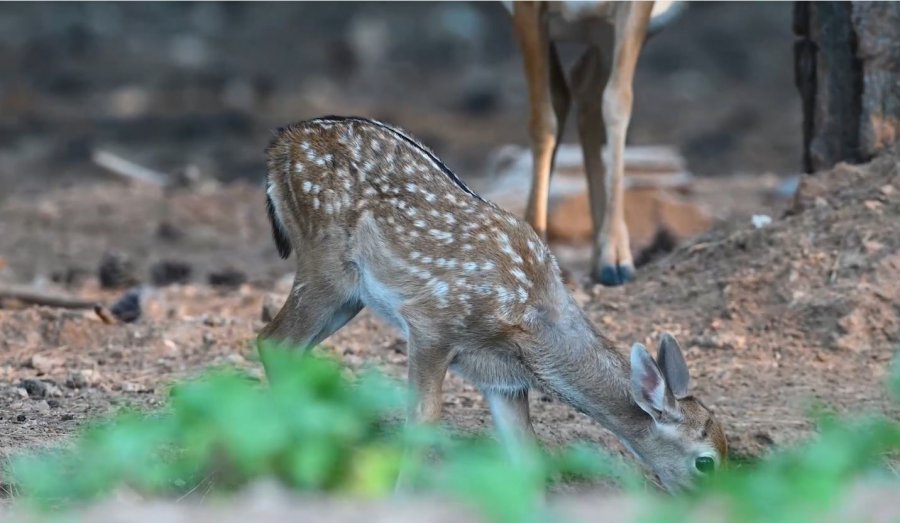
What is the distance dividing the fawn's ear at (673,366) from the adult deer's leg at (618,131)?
2.78 meters

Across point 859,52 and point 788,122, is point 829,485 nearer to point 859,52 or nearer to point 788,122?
point 859,52

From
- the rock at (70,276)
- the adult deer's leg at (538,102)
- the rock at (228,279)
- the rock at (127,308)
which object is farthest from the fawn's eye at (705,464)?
the rock at (70,276)

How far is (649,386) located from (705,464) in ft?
1.12

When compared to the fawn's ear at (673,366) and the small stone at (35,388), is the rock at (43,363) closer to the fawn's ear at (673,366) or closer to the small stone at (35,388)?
the small stone at (35,388)

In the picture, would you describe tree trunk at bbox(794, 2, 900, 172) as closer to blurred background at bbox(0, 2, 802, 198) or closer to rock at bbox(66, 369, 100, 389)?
rock at bbox(66, 369, 100, 389)

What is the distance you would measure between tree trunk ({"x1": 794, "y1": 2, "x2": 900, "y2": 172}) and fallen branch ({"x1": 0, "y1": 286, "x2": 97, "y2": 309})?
150 inches

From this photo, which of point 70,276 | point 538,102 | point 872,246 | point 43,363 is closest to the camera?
point 43,363

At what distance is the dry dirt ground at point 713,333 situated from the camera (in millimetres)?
6809

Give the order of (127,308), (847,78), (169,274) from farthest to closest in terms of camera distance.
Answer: (169,274), (847,78), (127,308)

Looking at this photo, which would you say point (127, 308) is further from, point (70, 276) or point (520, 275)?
point (520, 275)

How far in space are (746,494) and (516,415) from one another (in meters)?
2.34

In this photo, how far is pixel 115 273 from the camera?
10.2 metres

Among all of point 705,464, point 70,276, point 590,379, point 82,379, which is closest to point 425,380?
point 590,379

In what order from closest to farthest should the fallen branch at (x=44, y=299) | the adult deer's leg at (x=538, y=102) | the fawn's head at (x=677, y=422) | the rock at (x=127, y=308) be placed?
the fawn's head at (x=677, y=422) < the rock at (x=127, y=308) < the fallen branch at (x=44, y=299) < the adult deer's leg at (x=538, y=102)
